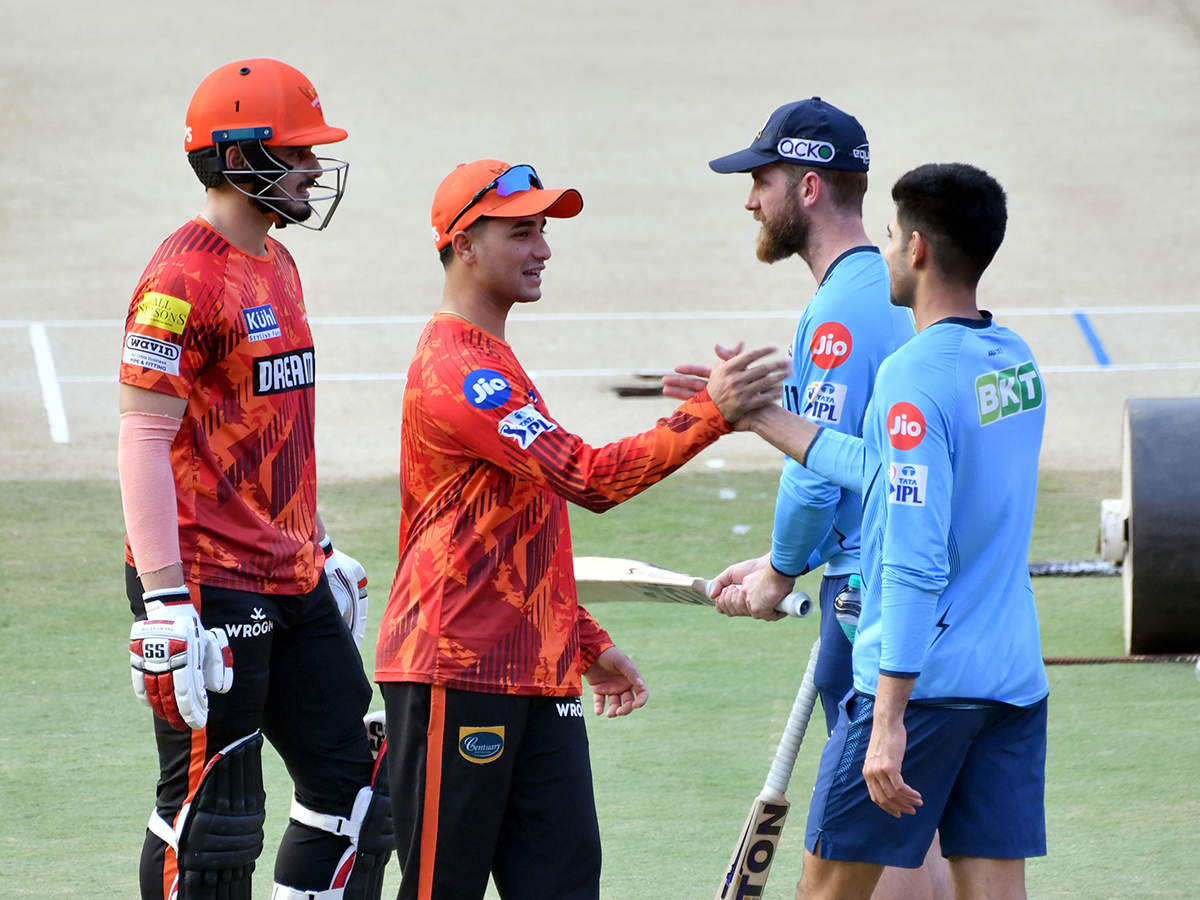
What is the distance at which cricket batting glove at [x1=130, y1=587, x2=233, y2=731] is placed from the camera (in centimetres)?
348

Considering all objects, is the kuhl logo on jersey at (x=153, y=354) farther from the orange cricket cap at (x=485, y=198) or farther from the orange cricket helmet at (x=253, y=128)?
the orange cricket cap at (x=485, y=198)

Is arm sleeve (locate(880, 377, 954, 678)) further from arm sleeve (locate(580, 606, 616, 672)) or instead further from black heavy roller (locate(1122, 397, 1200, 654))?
black heavy roller (locate(1122, 397, 1200, 654))

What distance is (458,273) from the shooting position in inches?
135

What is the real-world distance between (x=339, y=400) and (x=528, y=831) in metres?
8.67

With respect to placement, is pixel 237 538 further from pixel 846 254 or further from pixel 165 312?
pixel 846 254

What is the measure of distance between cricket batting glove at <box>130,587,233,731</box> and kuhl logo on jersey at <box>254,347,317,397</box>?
0.57 m

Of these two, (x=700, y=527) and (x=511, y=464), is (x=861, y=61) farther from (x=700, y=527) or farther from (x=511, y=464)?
(x=511, y=464)

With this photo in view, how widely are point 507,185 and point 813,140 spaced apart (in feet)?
3.51

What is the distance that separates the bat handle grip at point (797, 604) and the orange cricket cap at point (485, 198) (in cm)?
119

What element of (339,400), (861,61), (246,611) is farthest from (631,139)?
(246,611)

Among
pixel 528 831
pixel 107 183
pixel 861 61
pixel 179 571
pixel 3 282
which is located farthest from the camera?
pixel 861 61

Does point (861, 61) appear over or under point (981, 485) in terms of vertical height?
over

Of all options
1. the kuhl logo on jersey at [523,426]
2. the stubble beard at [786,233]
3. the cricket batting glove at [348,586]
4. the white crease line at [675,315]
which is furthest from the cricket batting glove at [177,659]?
the white crease line at [675,315]

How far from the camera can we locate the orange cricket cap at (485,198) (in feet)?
11.1
